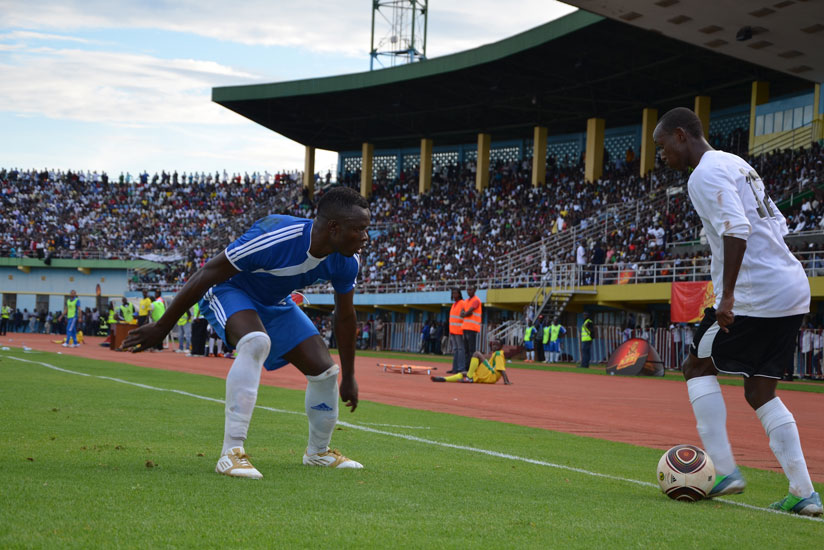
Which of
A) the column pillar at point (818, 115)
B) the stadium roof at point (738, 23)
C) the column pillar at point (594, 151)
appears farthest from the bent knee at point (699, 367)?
the column pillar at point (594, 151)

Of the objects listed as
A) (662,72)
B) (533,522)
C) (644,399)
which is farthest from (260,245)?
(662,72)

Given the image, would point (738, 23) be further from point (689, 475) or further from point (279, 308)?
point (689, 475)

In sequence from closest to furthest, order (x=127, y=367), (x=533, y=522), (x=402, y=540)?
(x=402, y=540), (x=533, y=522), (x=127, y=367)

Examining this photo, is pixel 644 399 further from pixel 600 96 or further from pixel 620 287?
pixel 600 96

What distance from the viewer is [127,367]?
63.7 feet

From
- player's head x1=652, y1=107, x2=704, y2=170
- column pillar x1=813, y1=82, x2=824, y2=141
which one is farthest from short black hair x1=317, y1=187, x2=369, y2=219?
column pillar x1=813, y1=82, x2=824, y2=141

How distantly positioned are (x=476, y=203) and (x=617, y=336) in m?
18.2

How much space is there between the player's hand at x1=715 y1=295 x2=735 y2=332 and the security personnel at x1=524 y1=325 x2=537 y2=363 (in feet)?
99.7

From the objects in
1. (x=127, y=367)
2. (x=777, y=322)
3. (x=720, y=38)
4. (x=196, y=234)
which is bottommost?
(x=127, y=367)

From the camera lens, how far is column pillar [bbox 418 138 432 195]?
57156mm

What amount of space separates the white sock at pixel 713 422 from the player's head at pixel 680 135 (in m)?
1.25

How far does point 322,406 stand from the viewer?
6238mm

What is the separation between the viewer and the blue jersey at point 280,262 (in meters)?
5.82

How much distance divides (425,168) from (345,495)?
5270 centimetres
